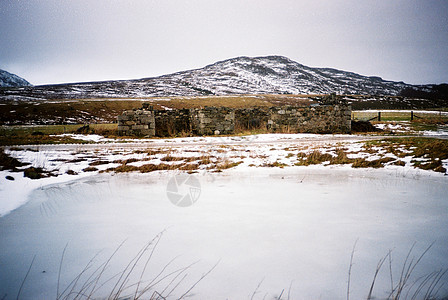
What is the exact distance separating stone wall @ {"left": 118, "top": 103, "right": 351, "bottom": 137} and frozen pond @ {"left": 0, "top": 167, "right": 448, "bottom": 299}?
35.7 ft

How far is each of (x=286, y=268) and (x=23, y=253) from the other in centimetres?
253

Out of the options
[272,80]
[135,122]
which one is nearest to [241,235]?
[135,122]

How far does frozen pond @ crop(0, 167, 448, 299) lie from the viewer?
Answer: 88.8 inches

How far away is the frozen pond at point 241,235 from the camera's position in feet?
7.40

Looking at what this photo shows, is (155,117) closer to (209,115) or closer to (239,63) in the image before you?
(209,115)

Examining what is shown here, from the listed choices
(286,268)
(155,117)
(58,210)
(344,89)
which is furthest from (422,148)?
(344,89)

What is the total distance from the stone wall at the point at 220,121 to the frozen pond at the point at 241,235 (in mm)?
10886

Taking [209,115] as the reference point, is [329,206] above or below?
below

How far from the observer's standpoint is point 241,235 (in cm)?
311

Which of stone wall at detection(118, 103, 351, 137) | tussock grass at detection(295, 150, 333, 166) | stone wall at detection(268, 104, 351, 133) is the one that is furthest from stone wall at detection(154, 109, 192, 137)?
tussock grass at detection(295, 150, 333, 166)

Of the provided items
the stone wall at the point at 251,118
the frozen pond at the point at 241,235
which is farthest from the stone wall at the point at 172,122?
the frozen pond at the point at 241,235

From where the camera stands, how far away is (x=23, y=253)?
277 centimetres

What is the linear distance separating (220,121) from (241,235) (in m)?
13.6

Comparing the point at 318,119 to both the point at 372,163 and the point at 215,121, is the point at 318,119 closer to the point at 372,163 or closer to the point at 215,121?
the point at 215,121
